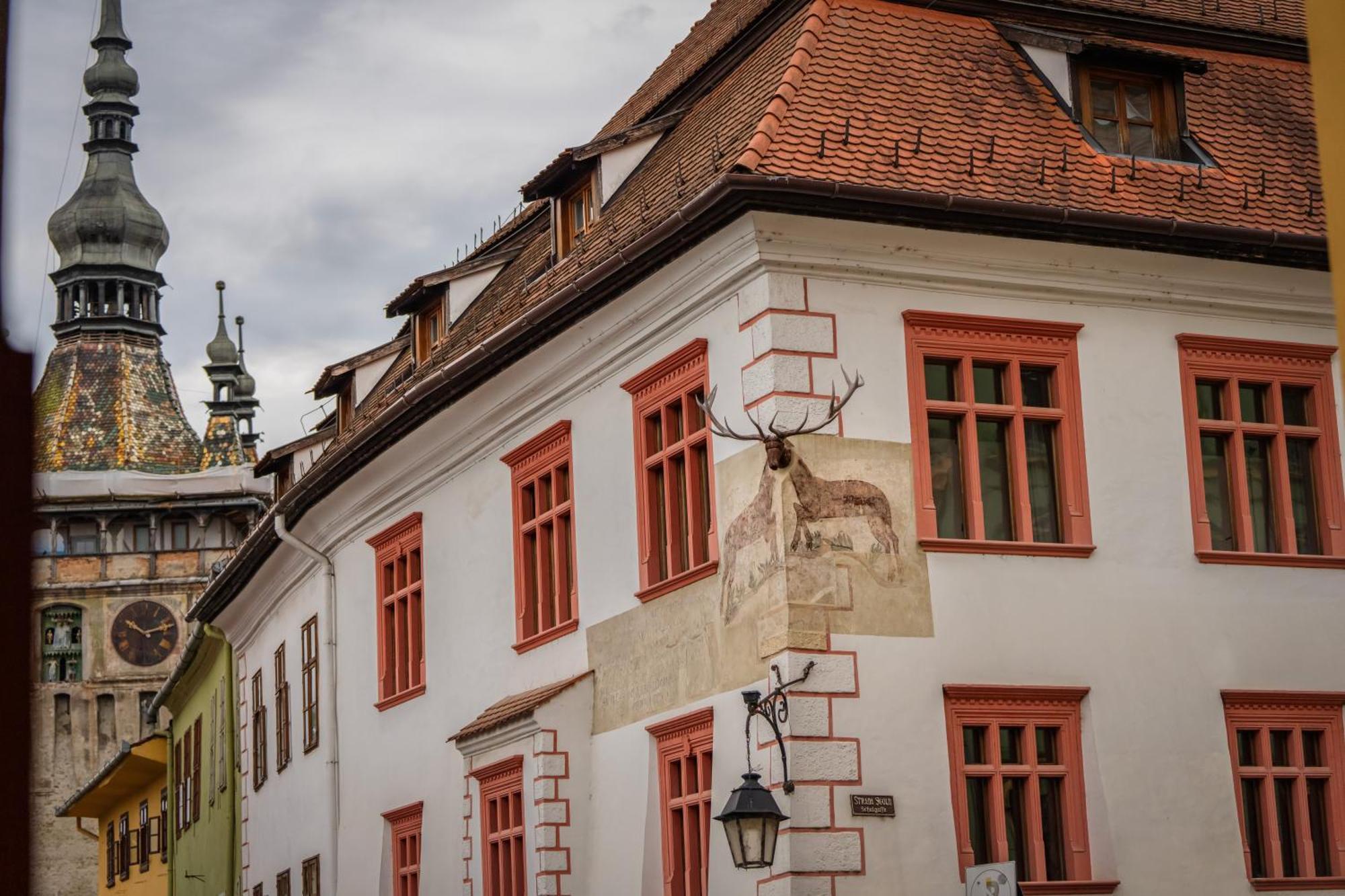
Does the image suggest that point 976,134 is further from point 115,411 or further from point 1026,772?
point 115,411

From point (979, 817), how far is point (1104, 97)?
21.9ft

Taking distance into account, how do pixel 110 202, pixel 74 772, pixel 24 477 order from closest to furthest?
pixel 24 477 → pixel 74 772 → pixel 110 202

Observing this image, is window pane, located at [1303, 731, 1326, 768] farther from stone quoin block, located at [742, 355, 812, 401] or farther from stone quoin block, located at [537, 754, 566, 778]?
stone quoin block, located at [537, 754, 566, 778]

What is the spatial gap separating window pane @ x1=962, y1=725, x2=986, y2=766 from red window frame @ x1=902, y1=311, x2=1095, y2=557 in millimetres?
1350

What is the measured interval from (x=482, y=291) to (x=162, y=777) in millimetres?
23175

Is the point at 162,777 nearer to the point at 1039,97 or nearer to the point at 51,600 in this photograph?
the point at 1039,97

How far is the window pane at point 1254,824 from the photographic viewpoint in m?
16.3

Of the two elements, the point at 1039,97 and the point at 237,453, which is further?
the point at 237,453

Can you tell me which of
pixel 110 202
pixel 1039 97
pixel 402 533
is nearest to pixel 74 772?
pixel 110 202

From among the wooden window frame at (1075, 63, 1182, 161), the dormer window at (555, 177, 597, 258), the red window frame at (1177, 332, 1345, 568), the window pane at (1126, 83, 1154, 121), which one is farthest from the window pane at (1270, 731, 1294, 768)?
the dormer window at (555, 177, 597, 258)

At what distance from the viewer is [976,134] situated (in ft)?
55.9

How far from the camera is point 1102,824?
15750mm

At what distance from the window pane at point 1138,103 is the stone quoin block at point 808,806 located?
Result: 713 centimetres

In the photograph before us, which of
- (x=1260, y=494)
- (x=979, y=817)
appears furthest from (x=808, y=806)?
(x=1260, y=494)
